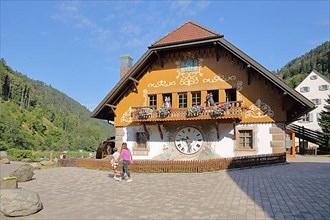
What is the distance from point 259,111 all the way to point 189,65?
20.3 feet

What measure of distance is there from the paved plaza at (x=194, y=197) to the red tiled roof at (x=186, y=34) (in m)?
11.3

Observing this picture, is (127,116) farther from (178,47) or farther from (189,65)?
(178,47)

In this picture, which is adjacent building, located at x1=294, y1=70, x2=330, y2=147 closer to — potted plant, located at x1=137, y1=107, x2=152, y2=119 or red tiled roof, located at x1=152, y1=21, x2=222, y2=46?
red tiled roof, located at x1=152, y1=21, x2=222, y2=46

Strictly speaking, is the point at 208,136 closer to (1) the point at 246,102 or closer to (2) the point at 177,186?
(1) the point at 246,102

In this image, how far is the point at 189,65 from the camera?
2277 cm

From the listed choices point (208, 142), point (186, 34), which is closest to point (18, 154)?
point (208, 142)

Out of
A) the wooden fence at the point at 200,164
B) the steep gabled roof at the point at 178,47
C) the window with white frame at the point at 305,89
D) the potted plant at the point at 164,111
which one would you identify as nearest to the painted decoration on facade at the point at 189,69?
the steep gabled roof at the point at 178,47

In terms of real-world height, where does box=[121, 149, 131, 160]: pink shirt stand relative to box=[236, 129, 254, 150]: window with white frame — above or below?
below

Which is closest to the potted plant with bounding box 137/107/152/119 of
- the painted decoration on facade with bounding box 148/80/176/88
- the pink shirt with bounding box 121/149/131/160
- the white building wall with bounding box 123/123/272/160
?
the white building wall with bounding box 123/123/272/160

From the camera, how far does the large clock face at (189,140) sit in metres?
21.5

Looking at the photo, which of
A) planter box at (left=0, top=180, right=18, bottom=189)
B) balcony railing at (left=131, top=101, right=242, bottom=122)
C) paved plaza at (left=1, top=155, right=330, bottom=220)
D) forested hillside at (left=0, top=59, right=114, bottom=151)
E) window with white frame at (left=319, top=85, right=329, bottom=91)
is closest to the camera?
paved plaza at (left=1, top=155, right=330, bottom=220)

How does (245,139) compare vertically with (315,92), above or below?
below

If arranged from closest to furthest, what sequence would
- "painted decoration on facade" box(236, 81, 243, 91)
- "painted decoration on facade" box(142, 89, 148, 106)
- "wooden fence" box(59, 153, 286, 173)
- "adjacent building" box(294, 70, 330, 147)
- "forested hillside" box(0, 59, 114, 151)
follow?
"wooden fence" box(59, 153, 286, 173), "painted decoration on facade" box(236, 81, 243, 91), "painted decoration on facade" box(142, 89, 148, 106), "adjacent building" box(294, 70, 330, 147), "forested hillside" box(0, 59, 114, 151)

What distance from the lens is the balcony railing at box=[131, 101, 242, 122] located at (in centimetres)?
1939
